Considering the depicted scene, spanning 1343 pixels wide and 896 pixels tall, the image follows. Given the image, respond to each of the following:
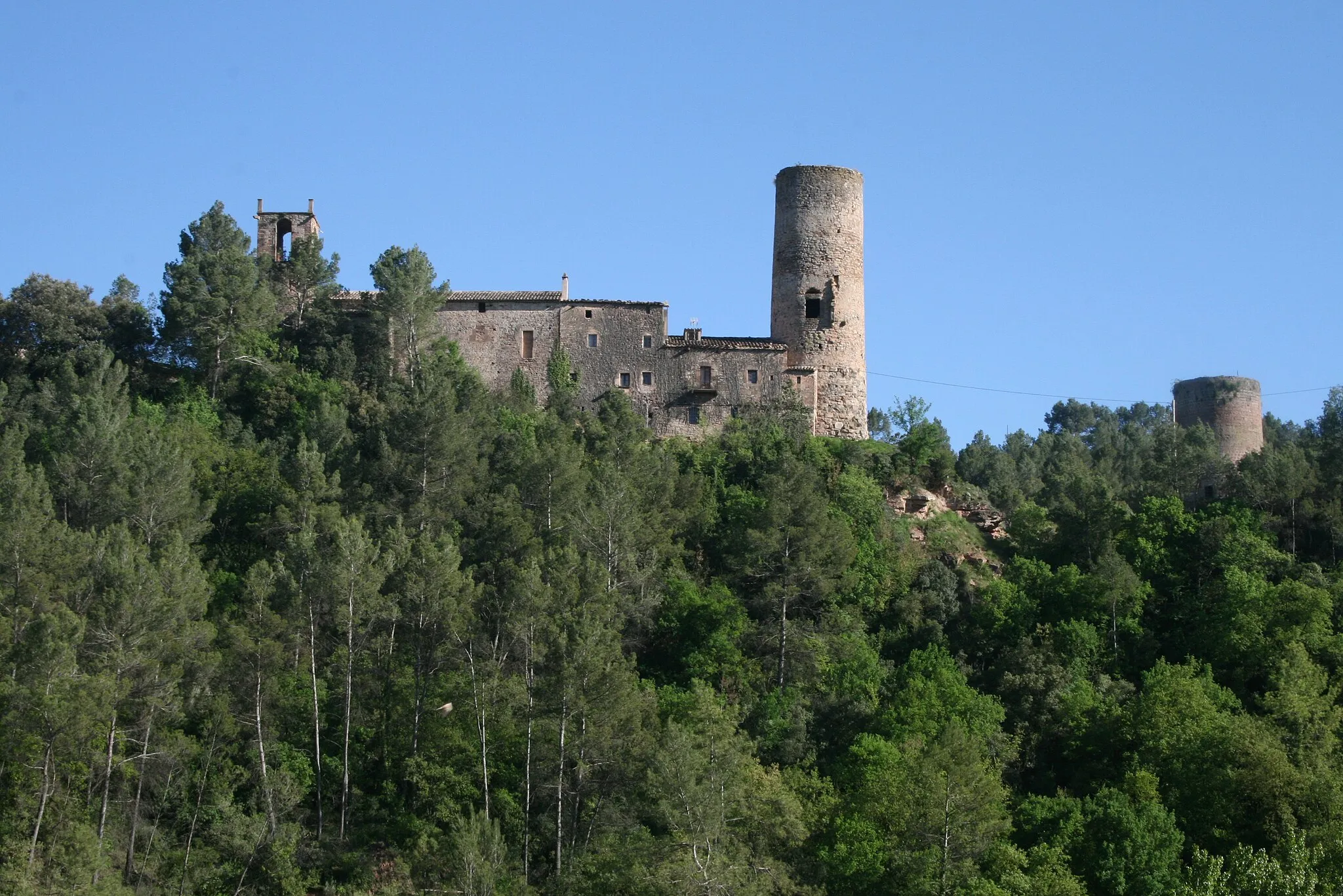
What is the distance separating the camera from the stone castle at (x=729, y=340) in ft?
190

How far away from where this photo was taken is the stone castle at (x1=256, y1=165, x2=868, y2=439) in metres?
57.8

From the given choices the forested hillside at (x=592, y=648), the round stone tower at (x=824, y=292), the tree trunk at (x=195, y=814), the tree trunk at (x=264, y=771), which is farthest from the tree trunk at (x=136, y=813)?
the round stone tower at (x=824, y=292)

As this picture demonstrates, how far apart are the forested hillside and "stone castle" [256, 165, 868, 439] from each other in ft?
4.08

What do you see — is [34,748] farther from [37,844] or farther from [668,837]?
[668,837]

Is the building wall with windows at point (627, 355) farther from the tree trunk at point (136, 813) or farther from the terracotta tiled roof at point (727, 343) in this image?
the tree trunk at point (136, 813)

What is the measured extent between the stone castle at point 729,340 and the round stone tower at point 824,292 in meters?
0.04

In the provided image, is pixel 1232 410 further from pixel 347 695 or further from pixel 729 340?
pixel 347 695

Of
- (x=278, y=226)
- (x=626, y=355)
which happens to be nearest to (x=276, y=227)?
(x=278, y=226)

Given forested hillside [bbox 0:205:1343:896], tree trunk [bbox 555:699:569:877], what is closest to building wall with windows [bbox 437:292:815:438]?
forested hillside [bbox 0:205:1343:896]

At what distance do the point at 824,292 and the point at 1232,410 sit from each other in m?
21.0

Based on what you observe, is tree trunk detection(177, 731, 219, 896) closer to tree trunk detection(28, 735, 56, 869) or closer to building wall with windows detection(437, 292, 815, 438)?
tree trunk detection(28, 735, 56, 869)

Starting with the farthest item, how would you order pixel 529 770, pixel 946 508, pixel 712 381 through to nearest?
1. pixel 712 381
2. pixel 946 508
3. pixel 529 770

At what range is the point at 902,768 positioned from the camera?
40.7 meters

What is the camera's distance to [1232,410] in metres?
71.9
